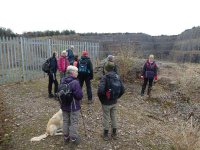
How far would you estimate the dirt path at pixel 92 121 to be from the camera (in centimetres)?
545

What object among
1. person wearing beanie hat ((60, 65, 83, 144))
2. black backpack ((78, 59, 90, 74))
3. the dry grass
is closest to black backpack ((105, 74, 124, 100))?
person wearing beanie hat ((60, 65, 83, 144))

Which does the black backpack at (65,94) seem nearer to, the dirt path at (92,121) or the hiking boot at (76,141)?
the hiking boot at (76,141)

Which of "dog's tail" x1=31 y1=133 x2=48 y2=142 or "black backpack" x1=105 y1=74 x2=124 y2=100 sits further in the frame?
"dog's tail" x1=31 y1=133 x2=48 y2=142

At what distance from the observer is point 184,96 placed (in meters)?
10.5

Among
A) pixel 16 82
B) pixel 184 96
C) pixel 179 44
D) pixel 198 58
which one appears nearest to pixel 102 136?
pixel 184 96

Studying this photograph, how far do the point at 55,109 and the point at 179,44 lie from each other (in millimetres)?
18022

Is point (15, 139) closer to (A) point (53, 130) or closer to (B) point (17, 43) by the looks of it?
(A) point (53, 130)

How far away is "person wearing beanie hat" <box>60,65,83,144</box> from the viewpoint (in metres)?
4.94

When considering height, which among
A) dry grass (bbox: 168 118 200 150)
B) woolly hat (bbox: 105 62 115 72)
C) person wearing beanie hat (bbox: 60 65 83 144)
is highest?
woolly hat (bbox: 105 62 115 72)

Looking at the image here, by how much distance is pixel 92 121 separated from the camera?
22.0 feet

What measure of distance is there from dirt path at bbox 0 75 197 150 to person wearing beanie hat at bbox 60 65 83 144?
337mm

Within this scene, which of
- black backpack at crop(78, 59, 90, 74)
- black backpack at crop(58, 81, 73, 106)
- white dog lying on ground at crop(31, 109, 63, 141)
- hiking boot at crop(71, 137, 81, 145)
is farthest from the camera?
black backpack at crop(78, 59, 90, 74)

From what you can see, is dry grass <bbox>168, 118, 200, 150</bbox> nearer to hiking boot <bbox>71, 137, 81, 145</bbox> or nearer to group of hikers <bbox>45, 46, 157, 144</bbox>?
group of hikers <bbox>45, 46, 157, 144</bbox>

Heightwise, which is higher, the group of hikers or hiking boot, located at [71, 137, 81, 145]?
the group of hikers
